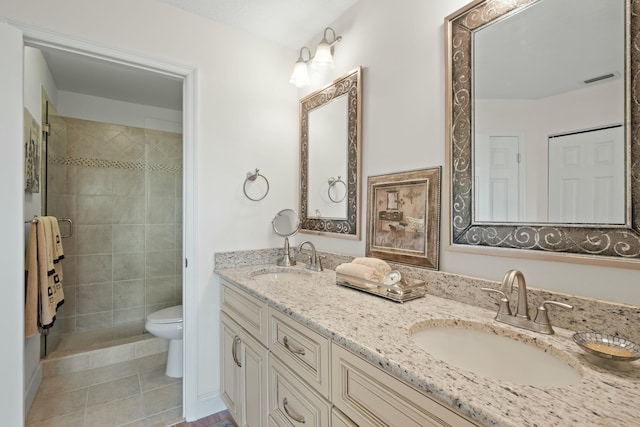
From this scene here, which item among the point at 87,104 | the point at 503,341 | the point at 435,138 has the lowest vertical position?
the point at 503,341

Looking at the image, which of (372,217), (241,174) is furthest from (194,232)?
(372,217)

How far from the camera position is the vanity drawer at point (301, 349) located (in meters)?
0.95

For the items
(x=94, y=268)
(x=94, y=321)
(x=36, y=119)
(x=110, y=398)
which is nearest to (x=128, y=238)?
(x=94, y=268)

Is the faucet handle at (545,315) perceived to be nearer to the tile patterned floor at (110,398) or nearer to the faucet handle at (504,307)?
the faucet handle at (504,307)

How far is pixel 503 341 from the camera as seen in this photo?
35.2 inches

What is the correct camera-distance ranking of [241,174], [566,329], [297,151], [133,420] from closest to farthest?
[566,329] → [133,420] → [241,174] → [297,151]

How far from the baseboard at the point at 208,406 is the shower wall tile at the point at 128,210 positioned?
203cm

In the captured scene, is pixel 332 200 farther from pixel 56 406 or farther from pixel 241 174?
pixel 56 406

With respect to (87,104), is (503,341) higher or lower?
lower

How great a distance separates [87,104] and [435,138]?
316 centimetres

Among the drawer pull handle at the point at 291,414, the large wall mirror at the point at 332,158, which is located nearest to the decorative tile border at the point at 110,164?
the large wall mirror at the point at 332,158

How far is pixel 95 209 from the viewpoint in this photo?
2898mm

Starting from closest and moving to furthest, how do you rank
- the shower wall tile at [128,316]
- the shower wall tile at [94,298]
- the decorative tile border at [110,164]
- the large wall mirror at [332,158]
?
the large wall mirror at [332,158] → the decorative tile border at [110,164] → the shower wall tile at [94,298] → the shower wall tile at [128,316]

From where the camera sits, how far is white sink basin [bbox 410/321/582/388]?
2.51ft
